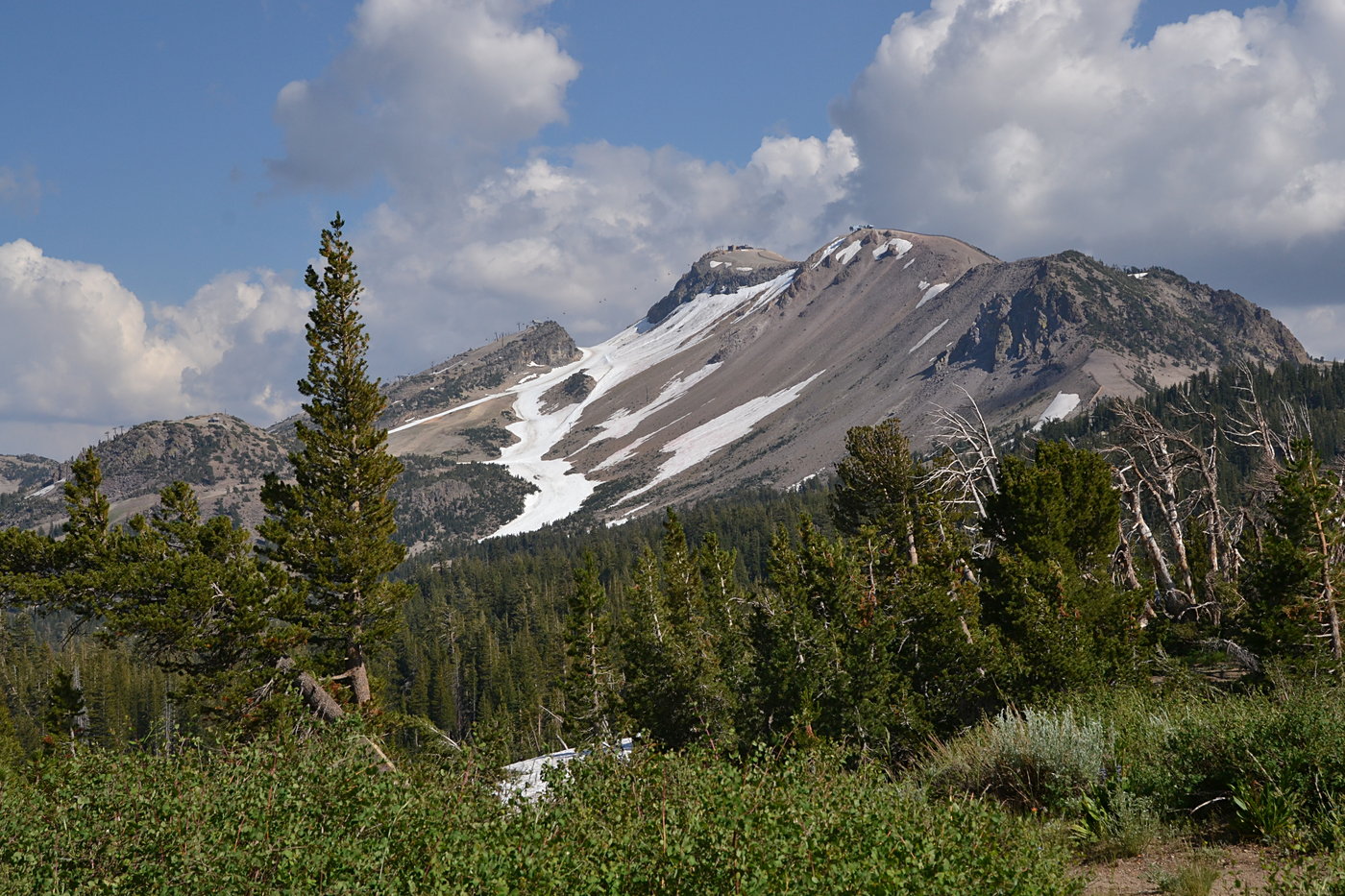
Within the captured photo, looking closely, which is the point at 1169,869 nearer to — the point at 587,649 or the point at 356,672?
the point at 356,672

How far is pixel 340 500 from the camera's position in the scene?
93.0 ft

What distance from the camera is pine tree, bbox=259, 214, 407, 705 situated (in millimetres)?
27109

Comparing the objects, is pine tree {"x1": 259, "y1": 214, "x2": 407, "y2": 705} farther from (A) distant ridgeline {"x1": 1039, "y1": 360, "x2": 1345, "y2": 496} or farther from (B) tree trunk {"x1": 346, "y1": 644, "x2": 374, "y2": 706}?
(A) distant ridgeline {"x1": 1039, "y1": 360, "x2": 1345, "y2": 496}

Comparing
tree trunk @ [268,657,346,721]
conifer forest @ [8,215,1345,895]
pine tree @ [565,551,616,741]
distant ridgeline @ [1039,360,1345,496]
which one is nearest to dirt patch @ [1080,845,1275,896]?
conifer forest @ [8,215,1345,895]

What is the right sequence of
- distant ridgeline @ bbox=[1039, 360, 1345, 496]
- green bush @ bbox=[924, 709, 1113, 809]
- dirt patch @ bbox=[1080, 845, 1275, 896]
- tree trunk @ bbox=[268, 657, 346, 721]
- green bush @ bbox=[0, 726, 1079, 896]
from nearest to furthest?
green bush @ bbox=[0, 726, 1079, 896]
dirt patch @ bbox=[1080, 845, 1275, 896]
green bush @ bbox=[924, 709, 1113, 809]
tree trunk @ bbox=[268, 657, 346, 721]
distant ridgeline @ bbox=[1039, 360, 1345, 496]

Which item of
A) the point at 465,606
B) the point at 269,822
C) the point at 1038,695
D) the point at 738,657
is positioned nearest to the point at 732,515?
the point at 465,606

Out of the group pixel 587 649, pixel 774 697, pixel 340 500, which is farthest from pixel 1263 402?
Answer: pixel 340 500

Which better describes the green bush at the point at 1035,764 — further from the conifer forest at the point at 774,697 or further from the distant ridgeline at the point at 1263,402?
the distant ridgeline at the point at 1263,402

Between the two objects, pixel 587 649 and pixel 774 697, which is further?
pixel 587 649

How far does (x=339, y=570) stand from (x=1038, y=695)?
20911 mm

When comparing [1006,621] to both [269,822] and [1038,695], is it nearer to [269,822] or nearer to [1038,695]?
[1038,695]

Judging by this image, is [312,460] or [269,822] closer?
[269,822]

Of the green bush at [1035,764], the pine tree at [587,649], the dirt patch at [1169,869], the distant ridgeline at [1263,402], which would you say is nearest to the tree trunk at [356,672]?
the pine tree at [587,649]

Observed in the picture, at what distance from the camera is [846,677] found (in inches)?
846
